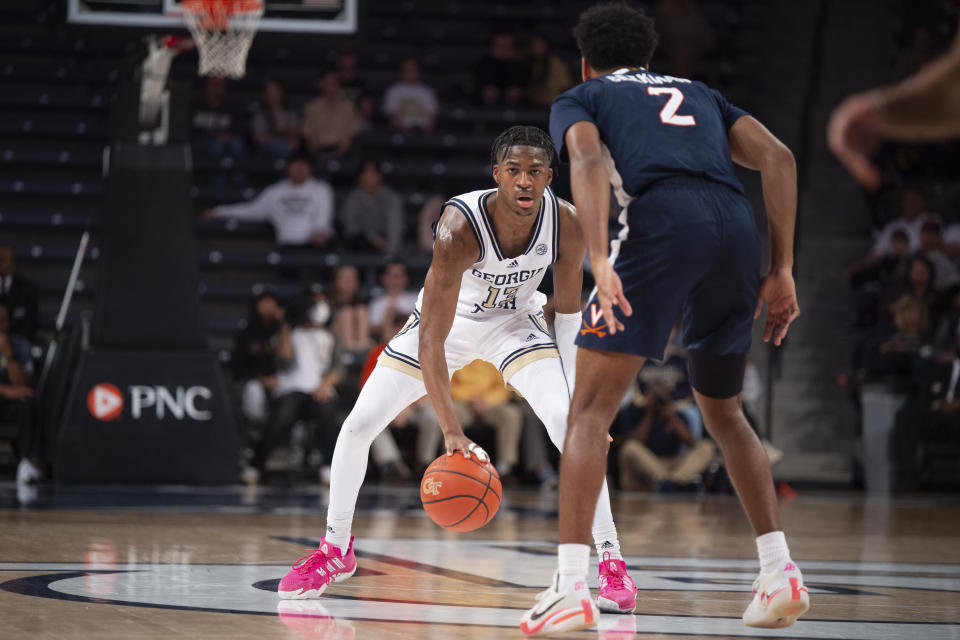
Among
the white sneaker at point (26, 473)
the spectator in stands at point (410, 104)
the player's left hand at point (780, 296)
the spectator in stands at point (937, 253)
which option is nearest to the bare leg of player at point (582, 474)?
the player's left hand at point (780, 296)

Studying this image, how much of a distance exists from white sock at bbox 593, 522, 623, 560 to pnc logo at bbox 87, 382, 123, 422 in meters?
6.21

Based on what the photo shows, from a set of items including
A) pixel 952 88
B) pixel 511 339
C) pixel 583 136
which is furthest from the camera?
pixel 511 339

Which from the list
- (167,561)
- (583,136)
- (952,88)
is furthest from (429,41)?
(952,88)

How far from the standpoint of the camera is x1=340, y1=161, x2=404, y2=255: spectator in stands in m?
13.9

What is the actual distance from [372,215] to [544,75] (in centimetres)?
292

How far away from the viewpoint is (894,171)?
15016 millimetres

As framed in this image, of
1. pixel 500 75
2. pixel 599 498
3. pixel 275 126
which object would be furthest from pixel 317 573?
pixel 500 75

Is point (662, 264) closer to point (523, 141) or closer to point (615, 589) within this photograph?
point (523, 141)

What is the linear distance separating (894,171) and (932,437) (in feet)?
15.0

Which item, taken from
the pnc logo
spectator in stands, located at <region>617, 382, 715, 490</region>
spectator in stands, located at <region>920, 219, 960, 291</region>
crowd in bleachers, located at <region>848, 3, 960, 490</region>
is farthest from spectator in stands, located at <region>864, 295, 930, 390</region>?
the pnc logo

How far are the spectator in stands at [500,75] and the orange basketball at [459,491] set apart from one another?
11.3m

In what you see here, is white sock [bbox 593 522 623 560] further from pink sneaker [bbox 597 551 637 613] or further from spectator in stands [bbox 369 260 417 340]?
spectator in stands [bbox 369 260 417 340]

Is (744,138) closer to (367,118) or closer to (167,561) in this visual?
(167,561)

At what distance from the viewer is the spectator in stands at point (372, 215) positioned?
547 inches
